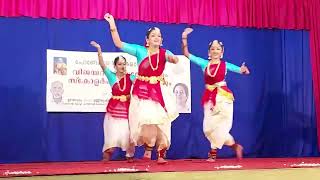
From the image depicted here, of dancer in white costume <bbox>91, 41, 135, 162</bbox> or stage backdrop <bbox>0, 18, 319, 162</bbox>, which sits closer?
dancer in white costume <bbox>91, 41, 135, 162</bbox>

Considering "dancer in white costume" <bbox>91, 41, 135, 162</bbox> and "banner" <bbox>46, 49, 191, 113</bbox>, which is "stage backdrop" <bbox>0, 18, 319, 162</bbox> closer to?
"banner" <bbox>46, 49, 191, 113</bbox>

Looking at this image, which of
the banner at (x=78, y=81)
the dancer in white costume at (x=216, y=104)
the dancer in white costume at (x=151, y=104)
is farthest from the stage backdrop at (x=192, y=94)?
the dancer in white costume at (x=151, y=104)

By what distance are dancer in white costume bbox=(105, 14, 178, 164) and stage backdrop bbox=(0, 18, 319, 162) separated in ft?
2.04

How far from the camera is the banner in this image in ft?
18.1

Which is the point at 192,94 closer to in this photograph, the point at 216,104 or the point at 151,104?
the point at 216,104

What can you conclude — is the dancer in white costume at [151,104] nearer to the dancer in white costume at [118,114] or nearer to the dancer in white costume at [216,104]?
the dancer in white costume at [118,114]

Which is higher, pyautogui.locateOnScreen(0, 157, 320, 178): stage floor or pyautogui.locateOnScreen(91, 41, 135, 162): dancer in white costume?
pyautogui.locateOnScreen(91, 41, 135, 162): dancer in white costume

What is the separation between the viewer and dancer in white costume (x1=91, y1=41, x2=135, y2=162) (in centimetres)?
528

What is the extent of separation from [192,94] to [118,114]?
1.06 m

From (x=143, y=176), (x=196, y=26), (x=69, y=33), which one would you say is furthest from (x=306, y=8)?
(x=143, y=176)

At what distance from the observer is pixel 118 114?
530cm

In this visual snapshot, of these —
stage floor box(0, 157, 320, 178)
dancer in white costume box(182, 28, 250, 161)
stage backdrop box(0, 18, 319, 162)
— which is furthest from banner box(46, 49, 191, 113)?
stage floor box(0, 157, 320, 178)

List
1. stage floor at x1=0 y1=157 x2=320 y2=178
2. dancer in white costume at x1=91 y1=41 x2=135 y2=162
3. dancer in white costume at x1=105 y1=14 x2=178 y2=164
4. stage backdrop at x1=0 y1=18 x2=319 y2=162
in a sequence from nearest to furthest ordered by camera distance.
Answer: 1. stage floor at x1=0 y1=157 x2=320 y2=178
2. dancer in white costume at x1=105 y1=14 x2=178 y2=164
3. dancer in white costume at x1=91 y1=41 x2=135 y2=162
4. stage backdrop at x1=0 y1=18 x2=319 y2=162

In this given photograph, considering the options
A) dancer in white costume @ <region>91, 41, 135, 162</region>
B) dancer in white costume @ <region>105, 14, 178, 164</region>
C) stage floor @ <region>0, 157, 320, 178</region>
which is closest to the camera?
stage floor @ <region>0, 157, 320, 178</region>
